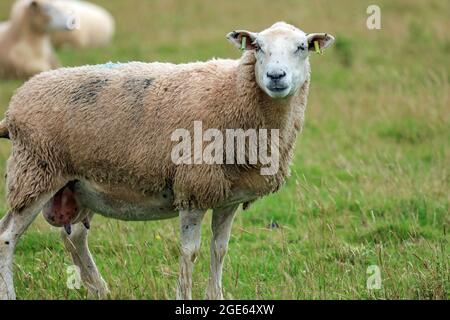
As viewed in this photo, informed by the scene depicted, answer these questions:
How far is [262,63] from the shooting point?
213 inches

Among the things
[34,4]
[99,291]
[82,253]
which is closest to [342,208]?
[82,253]

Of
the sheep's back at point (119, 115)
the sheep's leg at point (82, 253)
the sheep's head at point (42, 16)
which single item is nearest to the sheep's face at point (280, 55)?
the sheep's back at point (119, 115)

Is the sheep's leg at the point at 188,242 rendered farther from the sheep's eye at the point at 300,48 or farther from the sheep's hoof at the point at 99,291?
the sheep's eye at the point at 300,48

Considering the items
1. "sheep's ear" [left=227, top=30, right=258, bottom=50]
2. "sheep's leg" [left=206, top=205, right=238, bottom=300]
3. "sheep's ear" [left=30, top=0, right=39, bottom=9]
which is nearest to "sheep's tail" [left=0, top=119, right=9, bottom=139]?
"sheep's leg" [left=206, top=205, right=238, bottom=300]

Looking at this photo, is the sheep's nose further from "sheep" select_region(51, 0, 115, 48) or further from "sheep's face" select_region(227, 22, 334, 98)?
"sheep" select_region(51, 0, 115, 48)

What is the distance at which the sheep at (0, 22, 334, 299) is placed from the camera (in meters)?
5.51

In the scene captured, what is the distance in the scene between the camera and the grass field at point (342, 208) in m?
5.92

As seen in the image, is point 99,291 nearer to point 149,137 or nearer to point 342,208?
point 149,137

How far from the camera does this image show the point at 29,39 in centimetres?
1525

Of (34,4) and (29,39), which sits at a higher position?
(34,4)

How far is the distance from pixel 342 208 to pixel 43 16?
8.84 metres

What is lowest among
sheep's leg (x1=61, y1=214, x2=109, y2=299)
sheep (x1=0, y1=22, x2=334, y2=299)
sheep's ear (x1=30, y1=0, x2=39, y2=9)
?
sheep's leg (x1=61, y1=214, x2=109, y2=299)
